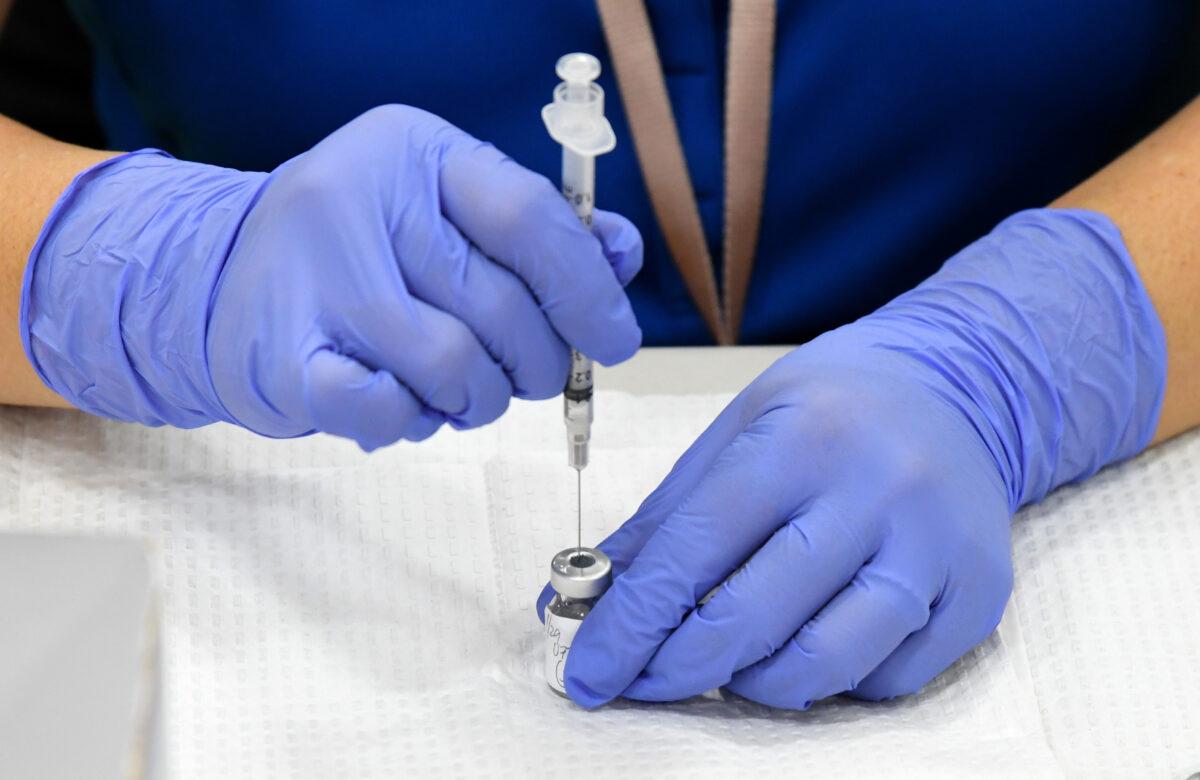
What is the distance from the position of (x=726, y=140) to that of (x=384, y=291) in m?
0.48

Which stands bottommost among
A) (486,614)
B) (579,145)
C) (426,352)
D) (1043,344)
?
(486,614)

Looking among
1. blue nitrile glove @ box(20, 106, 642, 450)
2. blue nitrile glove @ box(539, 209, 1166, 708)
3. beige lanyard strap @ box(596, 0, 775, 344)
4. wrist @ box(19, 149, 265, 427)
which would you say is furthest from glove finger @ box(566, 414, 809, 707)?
beige lanyard strap @ box(596, 0, 775, 344)

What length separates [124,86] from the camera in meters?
1.26

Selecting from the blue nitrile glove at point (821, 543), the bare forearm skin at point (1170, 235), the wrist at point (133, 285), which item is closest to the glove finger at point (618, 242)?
the blue nitrile glove at point (821, 543)

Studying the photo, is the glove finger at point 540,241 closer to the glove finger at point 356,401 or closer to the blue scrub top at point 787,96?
the glove finger at point 356,401

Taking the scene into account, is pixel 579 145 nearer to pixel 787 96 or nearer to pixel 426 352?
pixel 426 352

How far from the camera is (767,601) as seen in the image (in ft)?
2.62

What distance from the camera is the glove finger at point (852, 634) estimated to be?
2.62 ft

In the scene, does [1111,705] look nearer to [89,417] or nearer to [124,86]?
[89,417]

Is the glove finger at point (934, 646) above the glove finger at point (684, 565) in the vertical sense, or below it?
below

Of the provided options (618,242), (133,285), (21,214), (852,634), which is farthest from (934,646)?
(21,214)

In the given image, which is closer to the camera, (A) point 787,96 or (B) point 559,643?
(B) point 559,643

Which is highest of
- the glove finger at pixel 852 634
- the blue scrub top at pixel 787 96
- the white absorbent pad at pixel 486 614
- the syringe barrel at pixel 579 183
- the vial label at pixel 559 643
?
the syringe barrel at pixel 579 183

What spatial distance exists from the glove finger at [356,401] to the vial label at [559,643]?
0.16 meters
